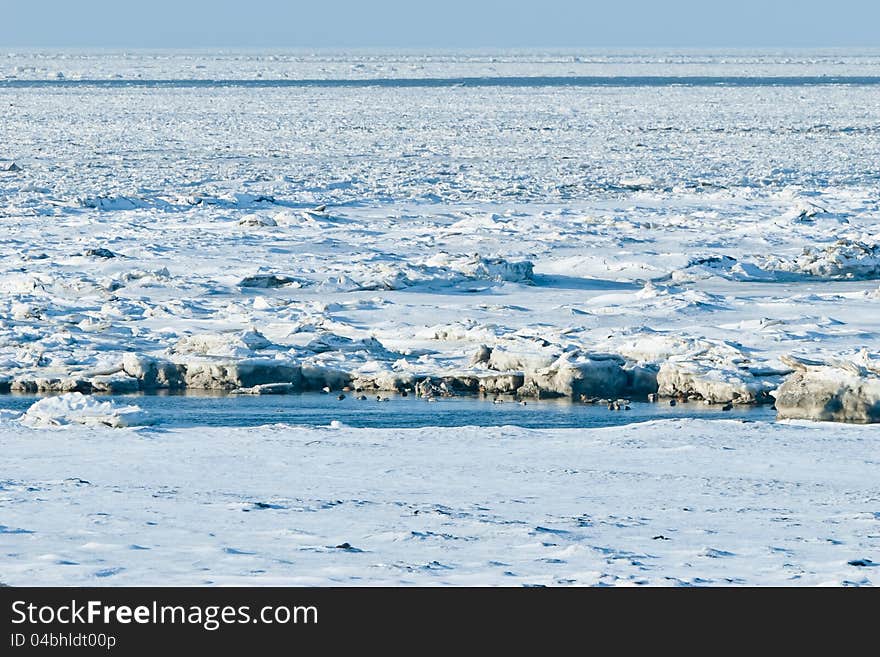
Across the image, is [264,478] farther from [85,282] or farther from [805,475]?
[85,282]

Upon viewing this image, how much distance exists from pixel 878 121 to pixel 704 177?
13636 mm

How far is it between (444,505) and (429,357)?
151 inches

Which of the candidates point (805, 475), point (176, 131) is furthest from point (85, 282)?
point (176, 131)

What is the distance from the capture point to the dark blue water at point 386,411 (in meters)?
8.93

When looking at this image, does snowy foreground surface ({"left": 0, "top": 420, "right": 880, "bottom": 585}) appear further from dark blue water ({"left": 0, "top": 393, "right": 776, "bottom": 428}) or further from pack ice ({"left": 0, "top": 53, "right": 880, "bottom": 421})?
pack ice ({"left": 0, "top": 53, "right": 880, "bottom": 421})

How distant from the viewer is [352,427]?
8.45m

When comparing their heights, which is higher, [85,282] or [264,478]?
[85,282]

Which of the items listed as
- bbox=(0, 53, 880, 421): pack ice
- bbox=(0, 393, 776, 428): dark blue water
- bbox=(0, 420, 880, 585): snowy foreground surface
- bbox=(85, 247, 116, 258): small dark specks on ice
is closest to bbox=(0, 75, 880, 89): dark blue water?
bbox=(0, 53, 880, 421): pack ice

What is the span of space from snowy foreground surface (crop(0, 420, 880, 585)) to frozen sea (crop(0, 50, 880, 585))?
2 centimetres

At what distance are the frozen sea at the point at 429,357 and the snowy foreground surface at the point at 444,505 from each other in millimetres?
21

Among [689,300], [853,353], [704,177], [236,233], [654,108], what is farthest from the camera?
[654,108]

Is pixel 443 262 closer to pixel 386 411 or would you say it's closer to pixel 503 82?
pixel 386 411

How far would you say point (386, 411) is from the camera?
30.2 feet

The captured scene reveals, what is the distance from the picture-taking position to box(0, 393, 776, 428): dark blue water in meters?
8.93
